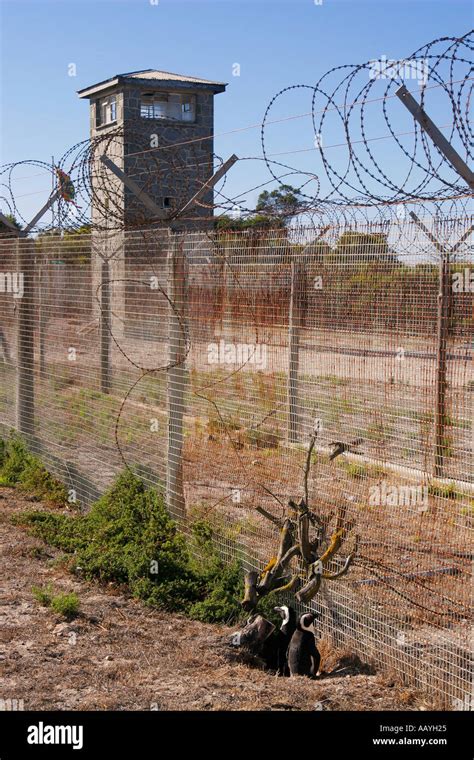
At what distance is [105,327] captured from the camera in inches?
365

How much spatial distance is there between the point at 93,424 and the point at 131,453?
3.21 ft

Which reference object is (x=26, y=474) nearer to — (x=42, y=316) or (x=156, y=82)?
(x=42, y=316)

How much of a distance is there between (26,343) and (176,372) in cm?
436

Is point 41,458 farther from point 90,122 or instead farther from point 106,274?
point 90,122

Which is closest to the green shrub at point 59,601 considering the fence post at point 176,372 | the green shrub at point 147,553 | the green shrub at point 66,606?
the green shrub at point 66,606

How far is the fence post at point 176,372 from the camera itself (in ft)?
24.7

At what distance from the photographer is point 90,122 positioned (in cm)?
4053

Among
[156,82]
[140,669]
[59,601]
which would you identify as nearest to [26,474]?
[59,601]

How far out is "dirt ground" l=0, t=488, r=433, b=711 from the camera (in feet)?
15.8

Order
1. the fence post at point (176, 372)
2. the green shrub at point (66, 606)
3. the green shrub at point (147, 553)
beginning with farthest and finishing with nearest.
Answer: the fence post at point (176, 372) → the green shrub at point (147, 553) → the green shrub at point (66, 606)

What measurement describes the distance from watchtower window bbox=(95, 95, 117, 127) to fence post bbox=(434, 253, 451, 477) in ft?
116

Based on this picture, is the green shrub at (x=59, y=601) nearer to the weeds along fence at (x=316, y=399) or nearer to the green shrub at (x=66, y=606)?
the green shrub at (x=66, y=606)

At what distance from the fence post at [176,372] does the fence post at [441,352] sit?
2.91 meters

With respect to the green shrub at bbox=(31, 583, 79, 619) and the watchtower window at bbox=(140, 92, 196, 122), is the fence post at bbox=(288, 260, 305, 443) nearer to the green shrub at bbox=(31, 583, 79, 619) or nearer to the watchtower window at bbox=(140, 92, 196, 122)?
the green shrub at bbox=(31, 583, 79, 619)
